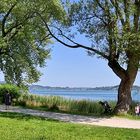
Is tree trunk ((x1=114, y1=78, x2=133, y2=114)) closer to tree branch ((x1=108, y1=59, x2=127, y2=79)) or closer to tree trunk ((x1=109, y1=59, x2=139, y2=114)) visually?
tree trunk ((x1=109, y1=59, x2=139, y2=114))

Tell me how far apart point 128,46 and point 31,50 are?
13.5 m

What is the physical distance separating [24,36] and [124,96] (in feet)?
35.9

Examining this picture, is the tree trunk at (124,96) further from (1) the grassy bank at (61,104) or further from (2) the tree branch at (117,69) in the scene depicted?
(1) the grassy bank at (61,104)

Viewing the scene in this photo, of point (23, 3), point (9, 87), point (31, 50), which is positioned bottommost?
point (9, 87)

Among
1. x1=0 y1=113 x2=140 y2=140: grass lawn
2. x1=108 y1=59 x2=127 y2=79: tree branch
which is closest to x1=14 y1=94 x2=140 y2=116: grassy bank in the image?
x1=108 y1=59 x2=127 y2=79: tree branch

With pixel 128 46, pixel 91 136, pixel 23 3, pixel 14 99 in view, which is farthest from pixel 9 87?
pixel 91 136

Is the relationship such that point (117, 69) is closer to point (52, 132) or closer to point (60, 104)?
point (60, 104)

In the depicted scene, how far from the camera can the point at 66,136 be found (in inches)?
704

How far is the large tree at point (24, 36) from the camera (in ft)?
120

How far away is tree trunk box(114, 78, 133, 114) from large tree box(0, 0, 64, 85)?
21.6ft

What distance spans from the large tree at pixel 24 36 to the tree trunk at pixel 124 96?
6585mm

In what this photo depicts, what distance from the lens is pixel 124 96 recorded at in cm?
3312

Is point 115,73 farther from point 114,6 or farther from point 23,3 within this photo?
point 23,3

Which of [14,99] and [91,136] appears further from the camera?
[14,99]
